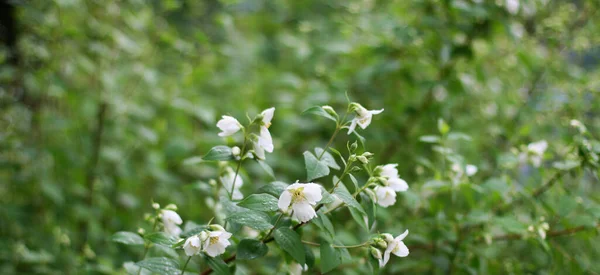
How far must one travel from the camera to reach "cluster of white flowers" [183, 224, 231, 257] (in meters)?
0.84

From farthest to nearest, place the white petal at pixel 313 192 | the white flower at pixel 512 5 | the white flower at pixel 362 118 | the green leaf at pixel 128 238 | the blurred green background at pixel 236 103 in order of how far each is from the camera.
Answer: the blurred green background at pixel 236 103, the white flower at pixel 512 5, the green leaf at pixel 128 238, the white flower at pixel 362 118, the white petal at pixel 313 192

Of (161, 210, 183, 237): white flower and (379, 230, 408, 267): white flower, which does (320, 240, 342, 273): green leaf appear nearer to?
(379, 230, 408, 267): white flower

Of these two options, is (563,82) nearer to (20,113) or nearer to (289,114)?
(289,114)

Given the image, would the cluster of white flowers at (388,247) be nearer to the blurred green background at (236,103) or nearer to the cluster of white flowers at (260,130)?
the cluster of white flowers at (260,130)

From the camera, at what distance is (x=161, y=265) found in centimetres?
92

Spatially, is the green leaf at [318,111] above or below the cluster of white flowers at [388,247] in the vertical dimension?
above

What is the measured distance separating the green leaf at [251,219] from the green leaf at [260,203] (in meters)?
0.03

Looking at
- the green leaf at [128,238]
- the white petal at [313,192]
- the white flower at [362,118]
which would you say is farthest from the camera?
the green leaf at [128,238]

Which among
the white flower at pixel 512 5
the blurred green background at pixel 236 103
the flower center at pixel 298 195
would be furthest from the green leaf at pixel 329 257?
the white flower at pixel 512 5

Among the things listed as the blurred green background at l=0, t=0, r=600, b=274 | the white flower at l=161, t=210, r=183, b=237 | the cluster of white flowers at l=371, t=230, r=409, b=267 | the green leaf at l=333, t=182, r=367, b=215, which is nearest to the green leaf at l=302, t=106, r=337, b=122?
the green leaf at l=333, t=182, r=367, b=215

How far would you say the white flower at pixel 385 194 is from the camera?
946 mm

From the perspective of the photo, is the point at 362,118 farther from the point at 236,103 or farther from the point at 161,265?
the point at 236,103

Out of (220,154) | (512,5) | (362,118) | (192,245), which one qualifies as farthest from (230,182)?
(512,5)

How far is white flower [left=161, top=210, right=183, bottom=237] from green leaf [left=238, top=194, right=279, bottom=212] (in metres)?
0.22
